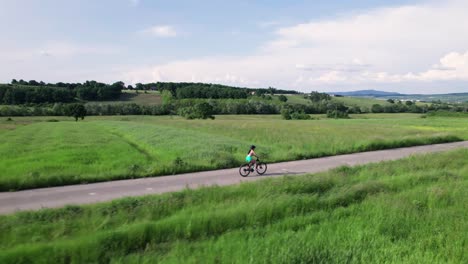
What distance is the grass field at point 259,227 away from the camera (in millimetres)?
6629

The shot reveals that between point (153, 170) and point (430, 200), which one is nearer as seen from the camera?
point (430, 200)

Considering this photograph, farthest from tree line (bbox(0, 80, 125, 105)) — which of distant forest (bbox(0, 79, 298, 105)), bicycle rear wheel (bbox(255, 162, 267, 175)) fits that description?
bicycle rear wheel (bbox(255, 162, 267, 175))

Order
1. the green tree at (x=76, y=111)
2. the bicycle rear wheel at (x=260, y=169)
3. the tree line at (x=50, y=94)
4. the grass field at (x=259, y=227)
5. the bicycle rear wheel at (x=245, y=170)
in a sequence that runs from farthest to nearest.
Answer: the tree line at (x=50, y=94) → the green tree at (x=76, y=111) → the bicycle rear wheel at (x=260, y=169) → the bicycle rear wheel at (x=245, y=170) → the grass field at (x=259, y=227)

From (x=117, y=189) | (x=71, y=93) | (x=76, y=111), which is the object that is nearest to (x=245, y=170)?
(x=117, y=189)

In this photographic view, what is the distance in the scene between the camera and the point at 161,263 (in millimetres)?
6230

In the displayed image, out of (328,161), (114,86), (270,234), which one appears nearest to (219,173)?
(328,161)

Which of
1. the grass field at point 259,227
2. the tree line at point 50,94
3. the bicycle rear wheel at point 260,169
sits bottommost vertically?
the bicycle rear wheel at point 260,169

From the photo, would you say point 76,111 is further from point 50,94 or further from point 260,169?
point 260,169

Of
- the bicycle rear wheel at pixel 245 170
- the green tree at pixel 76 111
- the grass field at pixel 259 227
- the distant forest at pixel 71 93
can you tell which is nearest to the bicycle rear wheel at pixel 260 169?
the bicycle rear wheel at pixel 245 170

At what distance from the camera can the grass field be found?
663 cm

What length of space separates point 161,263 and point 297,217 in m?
3.85

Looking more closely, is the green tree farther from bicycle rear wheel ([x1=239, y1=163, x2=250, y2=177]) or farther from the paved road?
bicycle rear wheel ([x1=239, y1=163, x2=250, y2=177])

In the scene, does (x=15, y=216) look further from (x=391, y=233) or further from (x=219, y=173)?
(x=219, y=173)

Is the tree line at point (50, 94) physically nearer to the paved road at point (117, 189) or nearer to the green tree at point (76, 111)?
the green tree at point (76, 111)
